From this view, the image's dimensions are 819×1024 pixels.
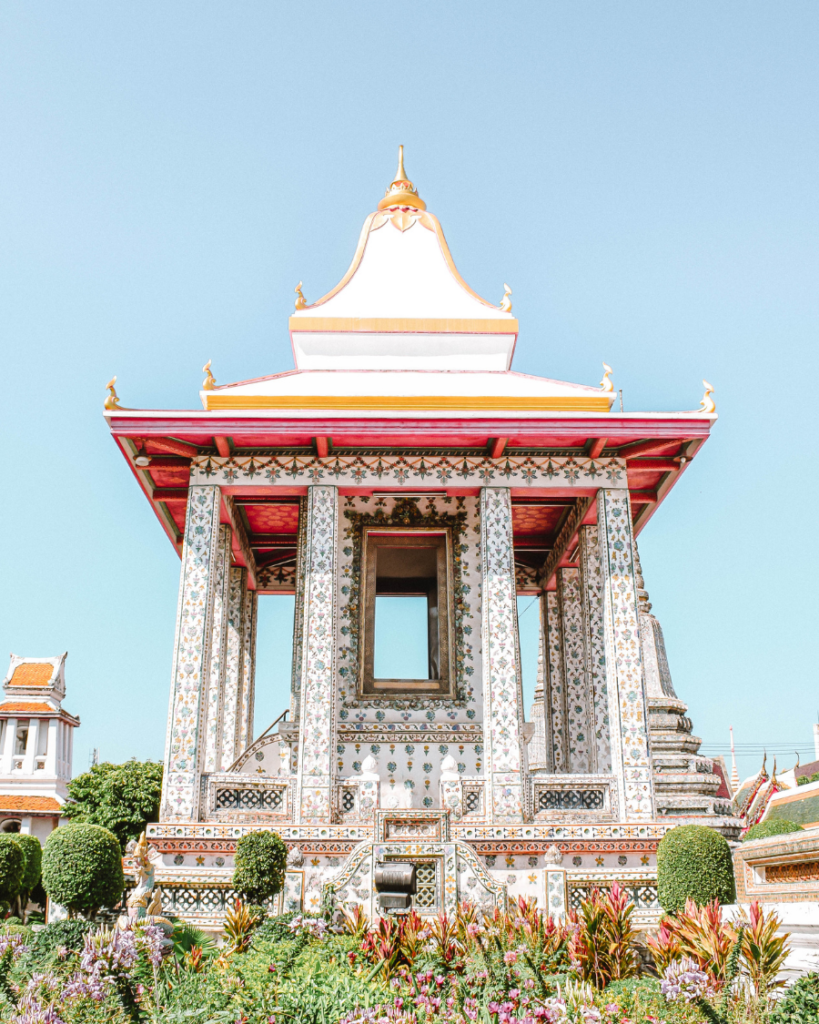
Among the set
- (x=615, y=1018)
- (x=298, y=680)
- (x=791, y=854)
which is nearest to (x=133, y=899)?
(x=298, y=680)

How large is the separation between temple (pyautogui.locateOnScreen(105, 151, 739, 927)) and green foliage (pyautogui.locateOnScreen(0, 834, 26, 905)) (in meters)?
1.67

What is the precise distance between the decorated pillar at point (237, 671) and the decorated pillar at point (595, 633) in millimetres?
5339

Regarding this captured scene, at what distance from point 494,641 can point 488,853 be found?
245 cm

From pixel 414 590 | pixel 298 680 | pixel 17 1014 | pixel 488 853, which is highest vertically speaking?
pixel 414 590

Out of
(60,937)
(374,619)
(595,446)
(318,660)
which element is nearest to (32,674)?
(374,619)

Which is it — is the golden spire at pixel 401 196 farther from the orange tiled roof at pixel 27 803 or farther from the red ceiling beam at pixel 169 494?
the orange tiled roof at pixel 27 803

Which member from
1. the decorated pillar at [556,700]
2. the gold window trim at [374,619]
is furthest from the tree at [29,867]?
the decorated pillar at [556,700]

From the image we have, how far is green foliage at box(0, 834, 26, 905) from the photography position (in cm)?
1095

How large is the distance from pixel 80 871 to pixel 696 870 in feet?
18.8

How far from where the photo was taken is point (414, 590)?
50.8 feet

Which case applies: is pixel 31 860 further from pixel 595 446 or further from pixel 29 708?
pixel 29 708

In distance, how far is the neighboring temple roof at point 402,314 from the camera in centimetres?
1502

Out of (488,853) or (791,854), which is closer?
(791,854)

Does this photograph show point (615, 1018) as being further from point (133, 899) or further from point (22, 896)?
point (22, 896)
